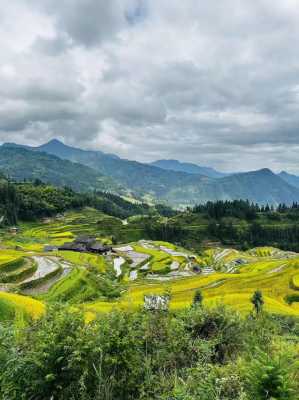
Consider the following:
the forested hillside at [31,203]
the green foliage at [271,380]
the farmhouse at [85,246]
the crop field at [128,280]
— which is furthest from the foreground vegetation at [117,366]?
the forested hillside at [31,203]

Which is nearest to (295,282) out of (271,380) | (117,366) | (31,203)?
(271,380)

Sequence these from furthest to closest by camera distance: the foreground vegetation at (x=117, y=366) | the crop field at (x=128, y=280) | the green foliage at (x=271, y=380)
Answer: the crop field at (x=128, y=280), the foreground vegetation at (x=117, y=366), the green foliage at (x=271, y=380)

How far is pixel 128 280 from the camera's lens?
219 feet

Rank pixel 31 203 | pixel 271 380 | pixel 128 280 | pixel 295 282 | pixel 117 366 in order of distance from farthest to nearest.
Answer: pixel 31 203 < pixel 128 280 < pixel 295 282 < pixel 117 366 < pixel 271 380

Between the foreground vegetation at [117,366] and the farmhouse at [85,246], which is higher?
the foreground vegetation at [117,366]

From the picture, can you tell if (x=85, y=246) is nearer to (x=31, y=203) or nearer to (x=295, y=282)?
(x=295, y=282)

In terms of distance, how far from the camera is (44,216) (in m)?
158

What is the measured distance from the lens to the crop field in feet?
124

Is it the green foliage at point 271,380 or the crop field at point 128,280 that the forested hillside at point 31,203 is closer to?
the crop field at point 128,280

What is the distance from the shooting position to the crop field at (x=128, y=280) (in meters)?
37.8

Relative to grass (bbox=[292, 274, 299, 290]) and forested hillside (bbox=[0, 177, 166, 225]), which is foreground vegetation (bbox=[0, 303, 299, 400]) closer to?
grass (bbox=[292, 274, 299, 290])

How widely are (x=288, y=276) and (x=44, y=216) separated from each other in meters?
122

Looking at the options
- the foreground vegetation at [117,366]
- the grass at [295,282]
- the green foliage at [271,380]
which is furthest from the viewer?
the grass at [295,282]

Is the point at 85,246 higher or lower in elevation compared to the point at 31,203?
lower
